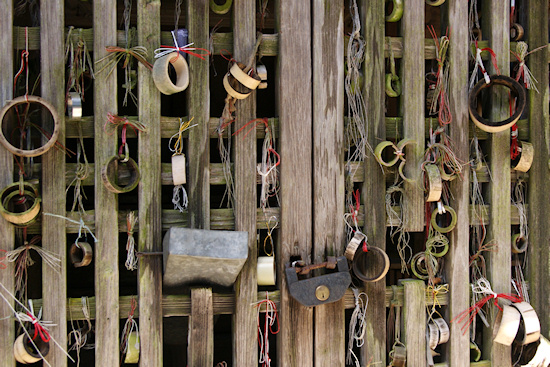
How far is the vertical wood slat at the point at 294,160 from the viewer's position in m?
2.36

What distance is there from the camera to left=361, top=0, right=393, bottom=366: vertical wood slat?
7.99 ft

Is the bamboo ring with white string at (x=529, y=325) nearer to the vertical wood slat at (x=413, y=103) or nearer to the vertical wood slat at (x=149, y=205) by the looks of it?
the vertical wood slat at (x=413, y=103)

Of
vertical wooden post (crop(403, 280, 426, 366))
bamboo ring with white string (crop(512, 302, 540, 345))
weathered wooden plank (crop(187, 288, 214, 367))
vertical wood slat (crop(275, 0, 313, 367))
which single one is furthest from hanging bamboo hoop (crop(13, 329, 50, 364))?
bamboo ring with white string (crop(512, 302, 540, 345))

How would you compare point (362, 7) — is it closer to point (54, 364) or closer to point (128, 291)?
point (54, 364)

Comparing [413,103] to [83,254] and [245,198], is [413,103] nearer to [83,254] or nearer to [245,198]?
[245,198]

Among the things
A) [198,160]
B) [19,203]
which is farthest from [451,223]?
[19,203]

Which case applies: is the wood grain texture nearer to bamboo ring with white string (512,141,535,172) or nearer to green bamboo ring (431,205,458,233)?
green bamboo ring (431,205,458,233)

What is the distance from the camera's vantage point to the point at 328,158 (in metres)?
2.41

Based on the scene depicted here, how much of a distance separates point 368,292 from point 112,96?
1.48 meters

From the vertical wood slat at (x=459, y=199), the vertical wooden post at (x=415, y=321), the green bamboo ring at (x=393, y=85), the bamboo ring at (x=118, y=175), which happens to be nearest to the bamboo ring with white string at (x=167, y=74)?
the bamboo ring at (x=118, y=175)

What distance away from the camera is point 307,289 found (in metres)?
2.28

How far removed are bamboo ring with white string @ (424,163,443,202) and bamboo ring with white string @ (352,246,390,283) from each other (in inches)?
14.2

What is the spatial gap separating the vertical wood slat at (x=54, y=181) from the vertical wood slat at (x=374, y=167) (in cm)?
137

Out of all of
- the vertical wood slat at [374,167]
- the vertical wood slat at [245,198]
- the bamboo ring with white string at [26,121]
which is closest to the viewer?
the bamboo ring with white string at [26,121]
